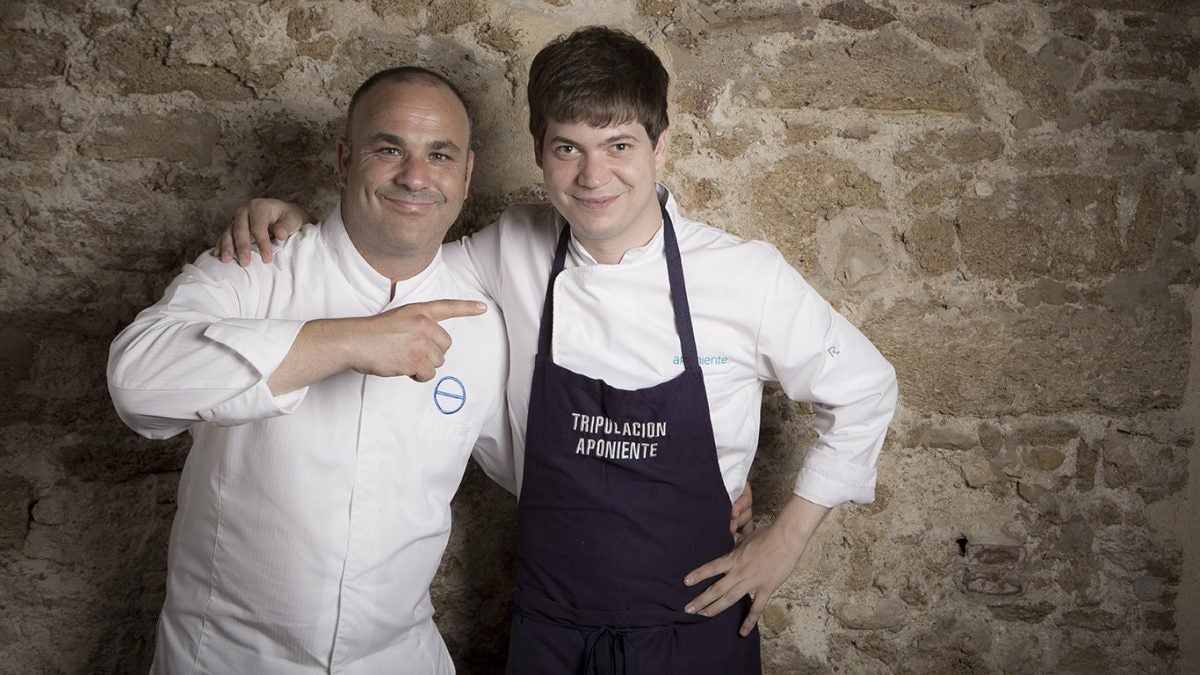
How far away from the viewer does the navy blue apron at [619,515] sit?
1785mm

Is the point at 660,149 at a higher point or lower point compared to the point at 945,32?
lower

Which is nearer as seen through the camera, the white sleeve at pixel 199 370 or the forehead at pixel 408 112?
the white sleeve at pixel 199 370

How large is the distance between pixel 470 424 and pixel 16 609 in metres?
1.26

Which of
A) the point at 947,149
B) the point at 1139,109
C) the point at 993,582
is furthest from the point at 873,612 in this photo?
the point at 1139,109

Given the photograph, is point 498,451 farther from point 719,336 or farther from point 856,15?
point 856,15

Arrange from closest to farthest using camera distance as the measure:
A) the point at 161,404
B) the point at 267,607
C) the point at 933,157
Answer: the point at 161,404 → the point at 267,607 → the point at 933,157

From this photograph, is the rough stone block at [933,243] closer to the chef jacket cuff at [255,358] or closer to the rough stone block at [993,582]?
the rough stone block at [993,582]

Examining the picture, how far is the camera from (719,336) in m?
1.85

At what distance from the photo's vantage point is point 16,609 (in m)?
2.10

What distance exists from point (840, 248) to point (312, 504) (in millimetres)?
1463

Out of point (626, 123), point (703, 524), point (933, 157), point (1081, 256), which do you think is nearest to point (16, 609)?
point (703, 524)

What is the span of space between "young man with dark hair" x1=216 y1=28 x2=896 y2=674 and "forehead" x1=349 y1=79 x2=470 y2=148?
178mm

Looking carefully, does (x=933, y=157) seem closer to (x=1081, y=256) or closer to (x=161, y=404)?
(x=1081, y=256)

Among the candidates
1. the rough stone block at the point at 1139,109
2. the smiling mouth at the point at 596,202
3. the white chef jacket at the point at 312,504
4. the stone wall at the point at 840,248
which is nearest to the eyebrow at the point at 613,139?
the smiling mouth at the point at 596,202
